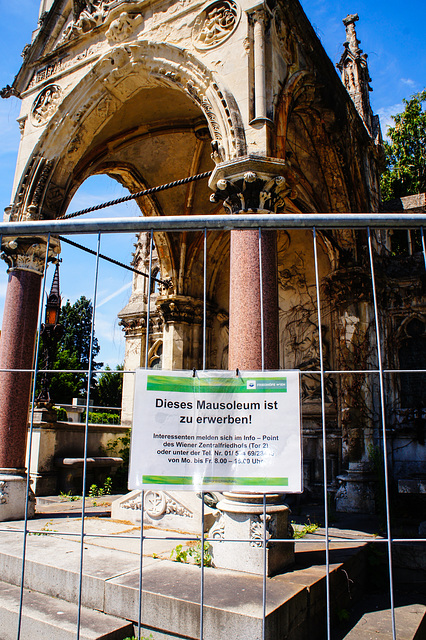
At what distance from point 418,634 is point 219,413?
2803mm

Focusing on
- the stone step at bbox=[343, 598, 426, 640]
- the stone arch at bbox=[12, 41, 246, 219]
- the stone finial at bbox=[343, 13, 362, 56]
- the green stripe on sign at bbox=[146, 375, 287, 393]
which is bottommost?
the stone step at bbox=[343, 598, 426, 640]

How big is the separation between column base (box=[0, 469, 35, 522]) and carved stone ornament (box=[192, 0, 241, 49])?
6.13m

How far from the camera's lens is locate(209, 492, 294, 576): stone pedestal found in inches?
149

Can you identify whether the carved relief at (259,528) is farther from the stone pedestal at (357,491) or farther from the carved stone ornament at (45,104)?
the carved stone ornament at (45,104)

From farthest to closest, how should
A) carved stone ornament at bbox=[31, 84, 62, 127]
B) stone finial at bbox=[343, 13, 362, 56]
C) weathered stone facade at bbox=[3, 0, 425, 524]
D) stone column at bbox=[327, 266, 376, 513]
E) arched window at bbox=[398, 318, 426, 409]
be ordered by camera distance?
stone finial at bbox=[343, 13, 362, 56], arched window at bbox=[398, 318, 426, 409], stone column at bbox=[327, 266, 376, 513], carved stone ornament at bbox=[31, 84, 62, 127], weathered stone facade at bbox=[3, 0, 425, 524]

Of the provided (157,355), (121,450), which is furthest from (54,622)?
(157,355)

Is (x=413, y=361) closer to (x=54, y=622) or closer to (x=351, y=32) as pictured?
(x=54, y=622)

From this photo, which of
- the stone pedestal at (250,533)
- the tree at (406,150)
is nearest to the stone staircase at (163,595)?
the stone pedestal at (250,533)

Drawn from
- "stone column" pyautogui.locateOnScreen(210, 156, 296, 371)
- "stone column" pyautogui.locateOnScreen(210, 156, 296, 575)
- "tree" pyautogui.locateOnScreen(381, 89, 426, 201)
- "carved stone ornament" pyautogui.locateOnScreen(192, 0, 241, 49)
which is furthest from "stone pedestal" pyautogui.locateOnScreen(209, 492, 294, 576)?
"tree" pyautogui.locateOnScreen(381, 89, 426, 201)

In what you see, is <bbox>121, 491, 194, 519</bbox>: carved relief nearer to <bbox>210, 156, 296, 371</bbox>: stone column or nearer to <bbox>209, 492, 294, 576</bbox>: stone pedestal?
<bbox>209, 492, 294, 576</bbox>: stone pedestal

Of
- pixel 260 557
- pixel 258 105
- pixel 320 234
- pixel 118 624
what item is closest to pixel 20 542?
pixel 118 624

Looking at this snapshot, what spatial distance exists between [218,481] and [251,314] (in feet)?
8.76

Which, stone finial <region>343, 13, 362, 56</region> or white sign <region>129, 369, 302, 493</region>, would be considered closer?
white sign <region>129, 369, 302, 493</region>

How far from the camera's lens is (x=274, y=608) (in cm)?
294
